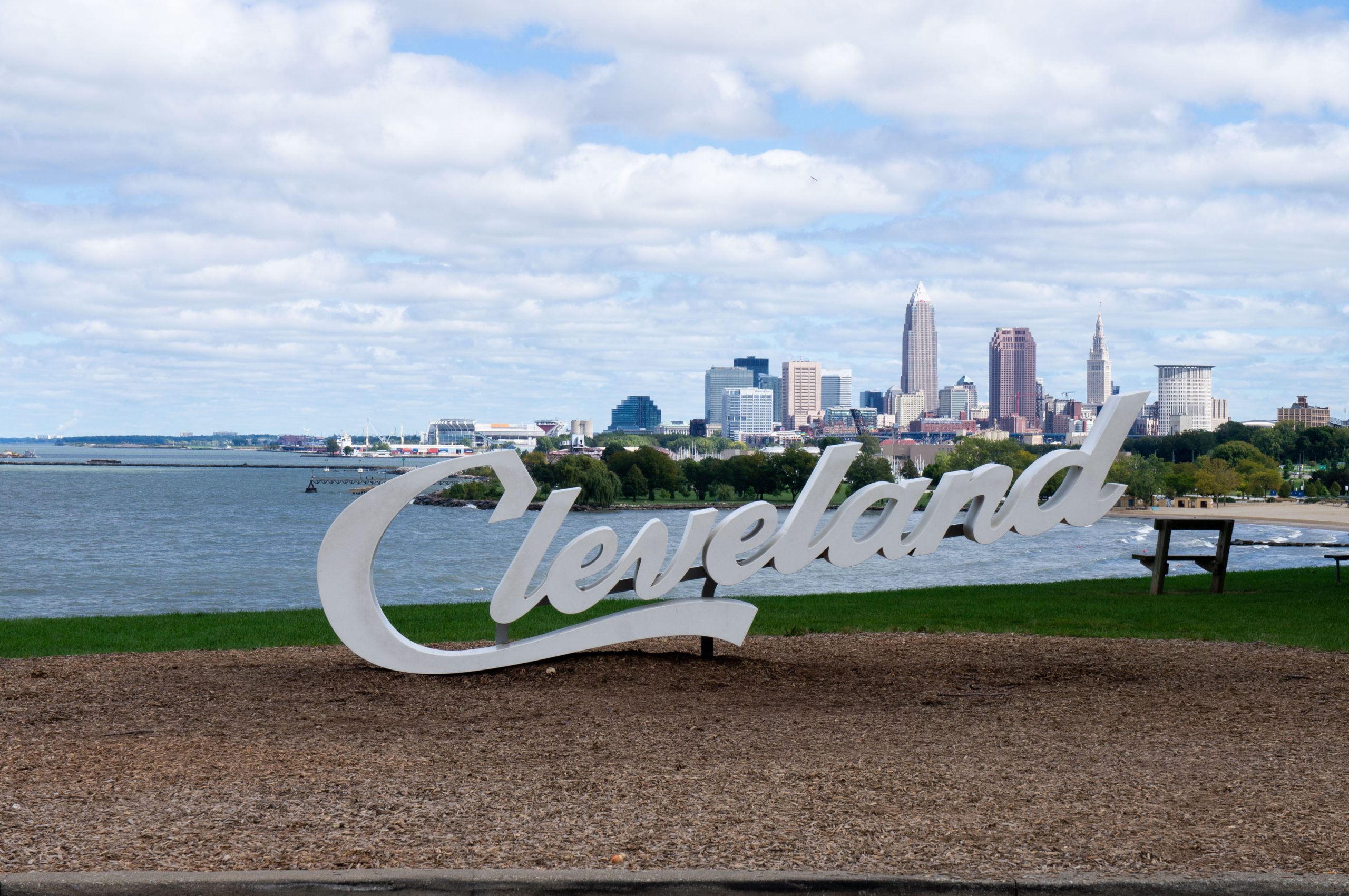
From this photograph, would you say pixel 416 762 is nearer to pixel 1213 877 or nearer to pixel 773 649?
pixel 1213 877

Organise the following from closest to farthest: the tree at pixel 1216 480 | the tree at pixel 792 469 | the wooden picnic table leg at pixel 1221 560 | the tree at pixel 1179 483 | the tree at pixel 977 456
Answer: the wooden picnic table leg at pixel 1221 560, the tree at pixel 792 469, the tree at pixel 977 456, the tree at pixel 1216 480, the tree at pixel 1179 483

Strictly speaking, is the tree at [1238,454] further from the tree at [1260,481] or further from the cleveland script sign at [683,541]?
the cleveland script sign at [683,541]

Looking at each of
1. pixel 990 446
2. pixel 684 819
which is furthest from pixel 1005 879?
pixel 990 446

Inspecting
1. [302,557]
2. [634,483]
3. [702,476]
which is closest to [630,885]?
[302,557]

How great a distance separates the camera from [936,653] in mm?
15312

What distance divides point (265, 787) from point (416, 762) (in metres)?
1.20

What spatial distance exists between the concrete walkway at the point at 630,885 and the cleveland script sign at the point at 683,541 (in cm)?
603

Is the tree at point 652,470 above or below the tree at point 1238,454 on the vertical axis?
below

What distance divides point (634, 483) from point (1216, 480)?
7023 centimetres

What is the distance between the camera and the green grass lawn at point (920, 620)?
17266mm

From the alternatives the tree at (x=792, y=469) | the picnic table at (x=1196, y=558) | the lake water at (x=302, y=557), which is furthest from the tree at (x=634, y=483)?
the picnic table at (x=1196, y=558)

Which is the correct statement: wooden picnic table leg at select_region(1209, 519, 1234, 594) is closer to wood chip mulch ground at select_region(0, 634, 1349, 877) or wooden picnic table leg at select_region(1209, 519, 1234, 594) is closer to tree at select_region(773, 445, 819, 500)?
wood chip mulch ground at select_region(0, 634, 1349, 877)

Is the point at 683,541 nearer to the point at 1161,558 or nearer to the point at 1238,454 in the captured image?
the point at 1161,558

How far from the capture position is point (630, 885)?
6164 millimetres
